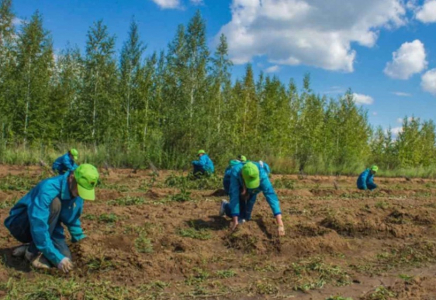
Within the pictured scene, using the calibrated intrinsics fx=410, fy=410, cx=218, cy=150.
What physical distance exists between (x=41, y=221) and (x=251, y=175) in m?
2.94

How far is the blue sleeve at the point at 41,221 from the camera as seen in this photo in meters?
4.18

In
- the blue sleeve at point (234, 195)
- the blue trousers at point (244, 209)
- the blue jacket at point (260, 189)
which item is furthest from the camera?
the blue trousers at point (244, 209)

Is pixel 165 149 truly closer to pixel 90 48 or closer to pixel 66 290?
pixel 90 48

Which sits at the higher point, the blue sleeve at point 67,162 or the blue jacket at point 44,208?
the blue sleeve at point 67,162

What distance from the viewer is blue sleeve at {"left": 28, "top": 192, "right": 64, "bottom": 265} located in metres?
4.18

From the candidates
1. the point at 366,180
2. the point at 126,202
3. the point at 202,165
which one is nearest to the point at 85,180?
the point at 126,202

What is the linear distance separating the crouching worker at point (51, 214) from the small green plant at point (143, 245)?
3.18 feet

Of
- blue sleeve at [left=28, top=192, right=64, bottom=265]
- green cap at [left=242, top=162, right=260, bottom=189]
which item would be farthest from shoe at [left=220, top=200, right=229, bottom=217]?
blue sleeve at [left=28, top=192, right=64, bottom=265]

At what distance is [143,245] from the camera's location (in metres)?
5.54

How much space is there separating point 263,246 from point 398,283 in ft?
6.17

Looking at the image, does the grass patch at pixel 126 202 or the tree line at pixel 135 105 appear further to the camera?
the tree line at pixel 135 105

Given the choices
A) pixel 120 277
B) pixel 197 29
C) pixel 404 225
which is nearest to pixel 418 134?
pixel 197 29

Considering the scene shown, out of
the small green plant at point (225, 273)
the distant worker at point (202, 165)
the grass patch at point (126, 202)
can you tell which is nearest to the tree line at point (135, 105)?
the distant worker at point (202, 165)

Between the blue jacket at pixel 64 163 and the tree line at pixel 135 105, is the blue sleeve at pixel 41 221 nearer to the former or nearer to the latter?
the blue jacket at pixel 64 163
